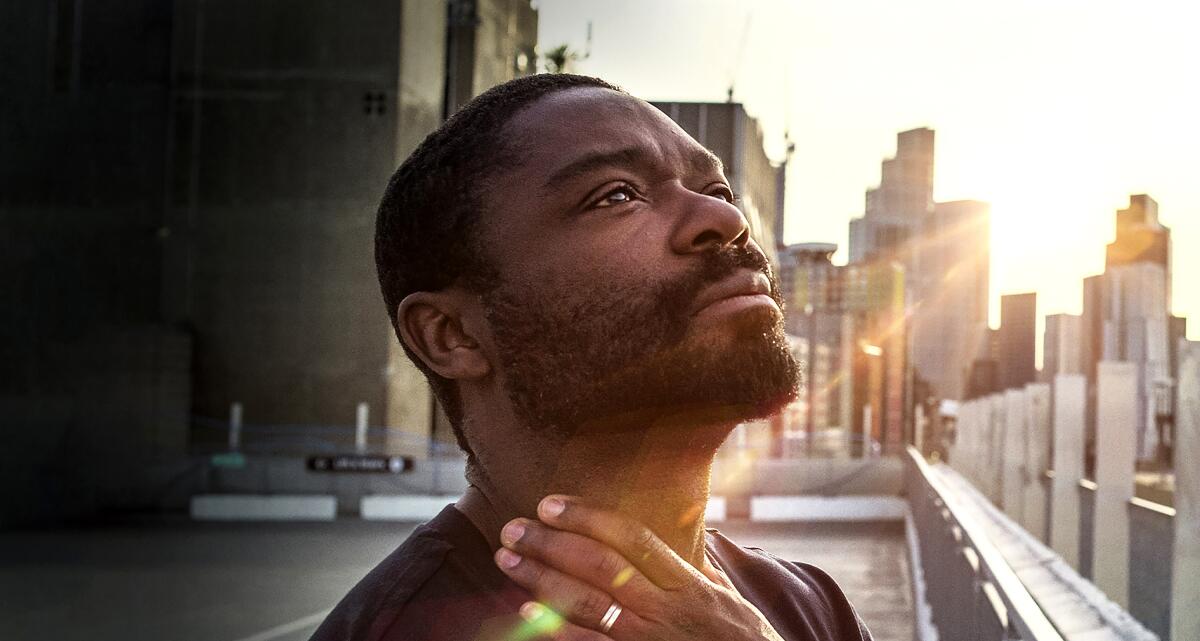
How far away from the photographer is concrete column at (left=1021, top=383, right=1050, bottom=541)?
1373 cm

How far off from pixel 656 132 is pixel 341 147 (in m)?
31.7

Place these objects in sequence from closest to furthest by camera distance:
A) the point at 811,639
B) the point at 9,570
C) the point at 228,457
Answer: the point at 811,639, the point at 9,570, the point at 228,457

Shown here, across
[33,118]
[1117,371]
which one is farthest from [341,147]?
[1117,371]

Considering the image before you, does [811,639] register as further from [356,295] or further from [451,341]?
[356,295]

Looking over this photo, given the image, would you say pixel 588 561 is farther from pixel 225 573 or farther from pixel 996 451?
pixel 996 451

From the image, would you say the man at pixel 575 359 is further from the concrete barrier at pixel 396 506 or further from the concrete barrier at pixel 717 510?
the concrete barrier at pixel 396 506

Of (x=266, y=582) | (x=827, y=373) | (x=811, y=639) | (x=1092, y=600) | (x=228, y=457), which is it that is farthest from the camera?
(x=827, y=373)

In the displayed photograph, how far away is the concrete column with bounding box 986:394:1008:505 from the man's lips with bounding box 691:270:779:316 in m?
15.8

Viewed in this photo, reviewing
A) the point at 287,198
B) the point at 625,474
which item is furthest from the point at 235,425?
the point at 625,474

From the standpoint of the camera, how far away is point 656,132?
1.99 m

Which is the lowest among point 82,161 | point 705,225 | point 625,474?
point 625,474

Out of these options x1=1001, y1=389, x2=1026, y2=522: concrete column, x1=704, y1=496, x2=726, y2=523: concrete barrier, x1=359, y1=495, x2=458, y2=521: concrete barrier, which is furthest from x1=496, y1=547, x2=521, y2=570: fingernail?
x1=359, y1=495, x2=458, y2=521: concrete barrier

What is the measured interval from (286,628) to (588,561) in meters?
11.3

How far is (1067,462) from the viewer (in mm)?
11797
